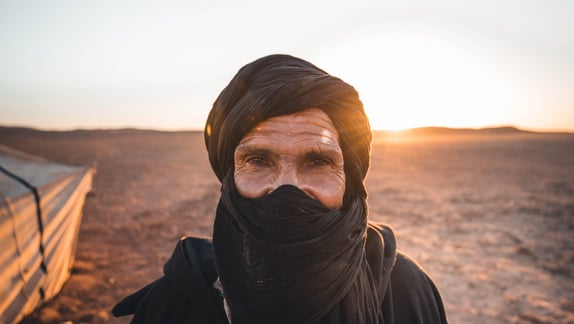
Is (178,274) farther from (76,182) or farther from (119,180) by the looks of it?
(119,180)

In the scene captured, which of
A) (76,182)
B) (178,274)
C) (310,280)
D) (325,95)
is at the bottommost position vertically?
(76,182)

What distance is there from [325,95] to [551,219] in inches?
335

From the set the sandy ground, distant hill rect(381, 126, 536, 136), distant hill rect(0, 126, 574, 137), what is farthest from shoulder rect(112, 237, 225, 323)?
distant hill rect(381, 126, 536, 136)

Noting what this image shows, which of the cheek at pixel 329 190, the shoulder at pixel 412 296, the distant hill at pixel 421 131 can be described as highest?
the cheek at pixel 329 190

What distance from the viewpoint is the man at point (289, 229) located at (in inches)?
41.5

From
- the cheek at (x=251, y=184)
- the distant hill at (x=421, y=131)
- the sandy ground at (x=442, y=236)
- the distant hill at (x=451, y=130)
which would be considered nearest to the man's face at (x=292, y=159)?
the cheek at (x=251, y=184)

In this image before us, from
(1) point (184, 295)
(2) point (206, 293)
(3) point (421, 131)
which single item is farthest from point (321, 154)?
(3) point (421, 131)

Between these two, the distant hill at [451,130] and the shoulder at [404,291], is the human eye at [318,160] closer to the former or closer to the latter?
the shoulder at [404,291]

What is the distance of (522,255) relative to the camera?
18.2 feet

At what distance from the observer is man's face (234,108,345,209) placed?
3.93ft

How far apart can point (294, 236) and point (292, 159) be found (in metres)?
0.29

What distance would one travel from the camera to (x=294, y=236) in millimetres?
1071

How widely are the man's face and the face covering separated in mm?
64

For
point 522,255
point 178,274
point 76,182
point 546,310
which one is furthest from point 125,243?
point 522,255
